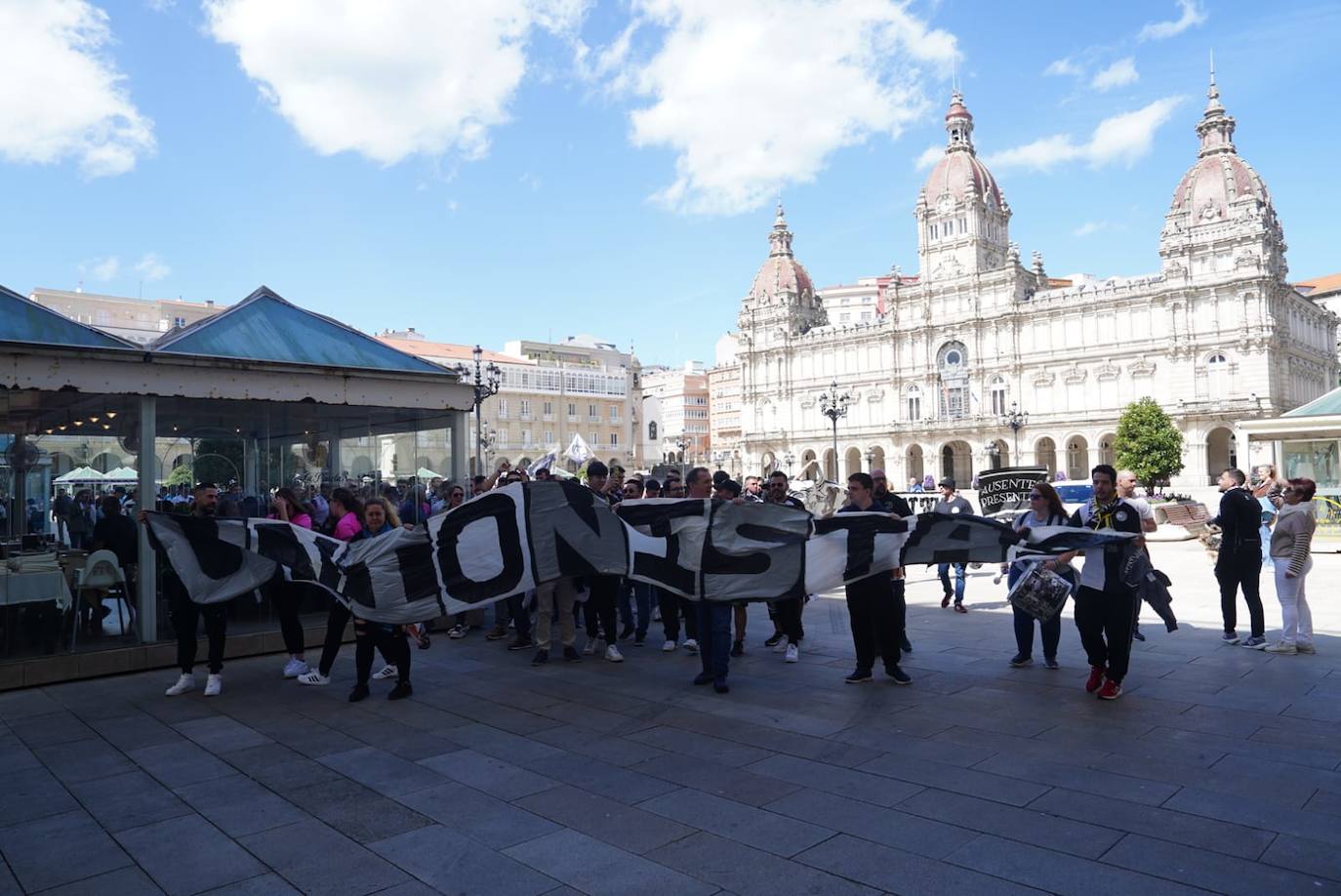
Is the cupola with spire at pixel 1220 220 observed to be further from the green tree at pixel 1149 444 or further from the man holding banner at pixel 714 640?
the man holding banner at pixel 714 640

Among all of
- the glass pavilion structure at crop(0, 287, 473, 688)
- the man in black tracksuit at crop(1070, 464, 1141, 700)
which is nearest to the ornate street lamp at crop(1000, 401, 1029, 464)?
the glass pavilion structure at crop(0, 287, 473, 688)

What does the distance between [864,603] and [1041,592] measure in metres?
1.50

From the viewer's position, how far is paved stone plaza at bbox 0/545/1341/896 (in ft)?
13.4

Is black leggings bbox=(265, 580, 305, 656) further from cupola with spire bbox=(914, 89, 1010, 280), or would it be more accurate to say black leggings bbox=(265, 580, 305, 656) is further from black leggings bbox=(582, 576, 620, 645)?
cupola with spire bbox=(914, 89, 1010, 280)

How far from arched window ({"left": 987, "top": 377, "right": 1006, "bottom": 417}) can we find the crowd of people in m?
69.7

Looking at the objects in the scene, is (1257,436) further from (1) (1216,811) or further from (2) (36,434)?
(2) (36,434)

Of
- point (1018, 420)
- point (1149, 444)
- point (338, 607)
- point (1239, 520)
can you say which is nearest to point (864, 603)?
point (1239, 520)

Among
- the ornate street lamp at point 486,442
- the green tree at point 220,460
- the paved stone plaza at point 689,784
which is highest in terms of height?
the ornate street lamp at point 486,442

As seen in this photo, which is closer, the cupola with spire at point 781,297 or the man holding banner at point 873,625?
the man holding banner at point 873,625

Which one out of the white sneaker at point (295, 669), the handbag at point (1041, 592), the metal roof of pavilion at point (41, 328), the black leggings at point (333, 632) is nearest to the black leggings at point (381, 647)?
the black leggings at point (333, 632)

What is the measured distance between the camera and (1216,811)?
15.1ft

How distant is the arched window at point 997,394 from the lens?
75.4 metres

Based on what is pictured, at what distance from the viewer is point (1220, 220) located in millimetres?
65250

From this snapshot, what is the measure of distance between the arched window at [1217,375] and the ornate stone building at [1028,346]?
0.33 ft
